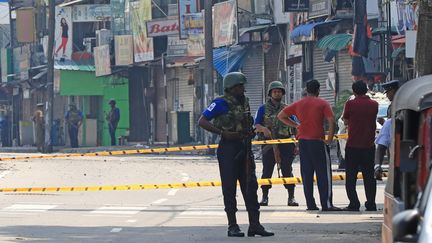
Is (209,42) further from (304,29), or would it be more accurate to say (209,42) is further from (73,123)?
(73,123)

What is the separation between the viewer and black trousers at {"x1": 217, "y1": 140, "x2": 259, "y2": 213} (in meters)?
14.8

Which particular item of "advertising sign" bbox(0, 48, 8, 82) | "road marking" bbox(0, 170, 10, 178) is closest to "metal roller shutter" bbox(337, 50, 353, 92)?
"road marking" bbox(0, 170, 10, 178)

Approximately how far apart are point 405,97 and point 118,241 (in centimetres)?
537

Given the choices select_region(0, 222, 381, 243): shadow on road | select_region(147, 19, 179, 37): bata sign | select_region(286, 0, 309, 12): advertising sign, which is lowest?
select_region(0, 222, 381, 243): shadow on road

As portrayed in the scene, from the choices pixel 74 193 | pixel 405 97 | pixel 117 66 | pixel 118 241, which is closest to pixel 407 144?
pixel 405 97

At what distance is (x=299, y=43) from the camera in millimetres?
43969

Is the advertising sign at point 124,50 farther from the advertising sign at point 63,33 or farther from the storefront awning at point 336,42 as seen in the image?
the storefront awning at point 336,42

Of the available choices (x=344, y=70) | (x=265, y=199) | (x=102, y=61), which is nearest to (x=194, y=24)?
(x=102, y=61)

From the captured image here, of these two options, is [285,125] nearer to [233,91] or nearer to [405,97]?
[233,91]

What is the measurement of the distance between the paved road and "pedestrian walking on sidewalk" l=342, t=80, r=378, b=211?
1.42 ft

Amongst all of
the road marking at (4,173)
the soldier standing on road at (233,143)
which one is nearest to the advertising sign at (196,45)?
the road marking at (4,173)

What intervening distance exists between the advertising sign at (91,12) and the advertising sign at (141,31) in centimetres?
366

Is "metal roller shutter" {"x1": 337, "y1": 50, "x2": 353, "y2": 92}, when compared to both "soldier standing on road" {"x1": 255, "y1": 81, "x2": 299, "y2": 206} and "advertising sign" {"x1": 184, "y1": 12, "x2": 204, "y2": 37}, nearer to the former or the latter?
"advertising sign" {"x1": 184, "y1": 12, "x2": 204, "y2": 37}

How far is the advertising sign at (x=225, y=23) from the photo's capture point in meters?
48.3
